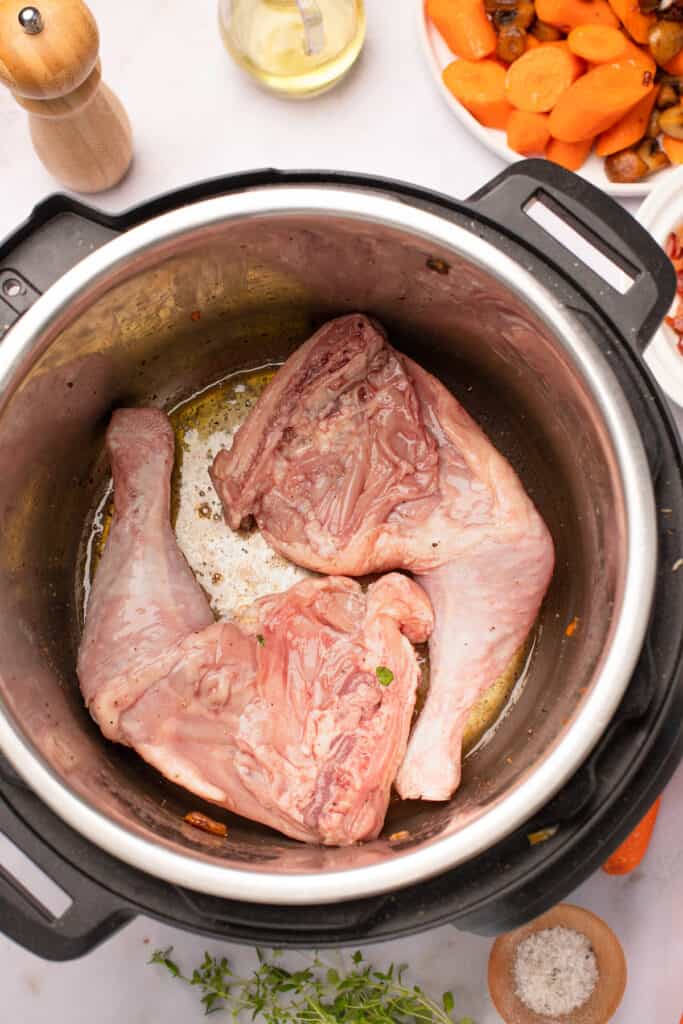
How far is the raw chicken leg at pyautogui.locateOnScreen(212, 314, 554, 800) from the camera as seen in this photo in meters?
1.41

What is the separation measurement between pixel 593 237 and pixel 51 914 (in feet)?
3.40

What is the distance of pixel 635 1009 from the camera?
156 cm

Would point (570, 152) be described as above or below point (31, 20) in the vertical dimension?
below

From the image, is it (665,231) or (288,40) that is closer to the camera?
(665,231)

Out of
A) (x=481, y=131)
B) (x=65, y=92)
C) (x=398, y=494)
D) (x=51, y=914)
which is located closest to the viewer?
(x=51, y=914)

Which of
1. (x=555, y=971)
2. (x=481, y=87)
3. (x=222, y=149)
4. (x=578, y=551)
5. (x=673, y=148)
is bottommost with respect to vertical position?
(x=555, y=971)

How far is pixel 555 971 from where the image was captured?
4.93 ft

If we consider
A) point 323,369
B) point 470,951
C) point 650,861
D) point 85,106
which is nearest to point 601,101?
point 323,369

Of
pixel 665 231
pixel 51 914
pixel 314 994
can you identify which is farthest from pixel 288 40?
pixel 314 994

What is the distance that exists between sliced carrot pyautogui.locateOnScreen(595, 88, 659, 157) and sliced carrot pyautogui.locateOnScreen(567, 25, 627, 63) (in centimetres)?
8

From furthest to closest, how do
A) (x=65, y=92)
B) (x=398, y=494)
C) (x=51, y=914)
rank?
(x=398, y=494) < (x=65, y=92) < (x=51, y=914)

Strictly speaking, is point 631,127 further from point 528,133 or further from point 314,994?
point 314,994

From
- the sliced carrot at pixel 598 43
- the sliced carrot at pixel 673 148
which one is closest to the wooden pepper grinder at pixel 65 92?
the sliced carrot at pixel 598 43

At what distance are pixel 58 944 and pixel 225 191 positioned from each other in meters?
0.93
